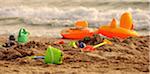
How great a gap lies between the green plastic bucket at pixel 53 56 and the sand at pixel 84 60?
0.09 meters

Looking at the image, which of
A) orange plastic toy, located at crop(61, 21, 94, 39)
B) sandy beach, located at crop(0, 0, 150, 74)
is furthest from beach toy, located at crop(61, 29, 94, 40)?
sandy beach, located at crop(0, 0, 150, 74)

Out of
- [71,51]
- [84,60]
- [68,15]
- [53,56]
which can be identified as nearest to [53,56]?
[53,56]

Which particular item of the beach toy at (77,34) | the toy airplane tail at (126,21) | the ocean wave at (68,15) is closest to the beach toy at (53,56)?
the beach toy at (77,34)

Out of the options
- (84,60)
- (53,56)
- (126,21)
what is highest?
(126,21)

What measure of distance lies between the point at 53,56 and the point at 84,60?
505mm

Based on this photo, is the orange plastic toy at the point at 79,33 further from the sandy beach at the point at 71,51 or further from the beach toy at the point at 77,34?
the sandy beach at the point at 71,51

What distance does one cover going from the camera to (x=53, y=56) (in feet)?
19.6

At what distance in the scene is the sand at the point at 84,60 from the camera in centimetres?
572

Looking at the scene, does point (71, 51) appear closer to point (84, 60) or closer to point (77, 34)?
point (84, 60)

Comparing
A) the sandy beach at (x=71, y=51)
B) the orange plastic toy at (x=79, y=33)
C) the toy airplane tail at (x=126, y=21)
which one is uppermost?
the toy airplane tail at (x=126, y=21)

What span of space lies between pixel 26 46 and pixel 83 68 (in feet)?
4.99

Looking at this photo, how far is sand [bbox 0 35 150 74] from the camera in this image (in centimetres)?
572

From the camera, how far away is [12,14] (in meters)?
14.3

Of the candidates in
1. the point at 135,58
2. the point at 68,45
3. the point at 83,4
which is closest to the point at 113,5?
the point at 83,4
